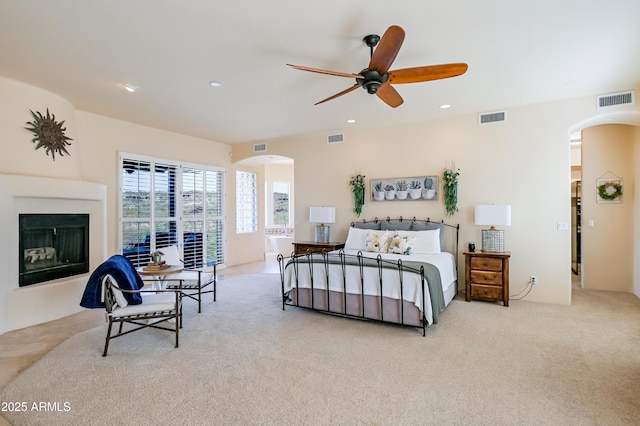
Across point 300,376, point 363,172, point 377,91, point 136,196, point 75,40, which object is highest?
point 75,40

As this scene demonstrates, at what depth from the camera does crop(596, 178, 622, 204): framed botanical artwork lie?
5.72 m

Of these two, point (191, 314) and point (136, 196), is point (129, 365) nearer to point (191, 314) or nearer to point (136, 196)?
point (191, 314)

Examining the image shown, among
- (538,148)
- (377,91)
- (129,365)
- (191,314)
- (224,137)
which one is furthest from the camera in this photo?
(224,137)

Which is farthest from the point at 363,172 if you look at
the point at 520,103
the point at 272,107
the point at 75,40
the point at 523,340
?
the point at 75,40

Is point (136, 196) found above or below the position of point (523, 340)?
above

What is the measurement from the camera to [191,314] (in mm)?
4617

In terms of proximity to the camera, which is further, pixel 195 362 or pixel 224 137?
pixel 224 137

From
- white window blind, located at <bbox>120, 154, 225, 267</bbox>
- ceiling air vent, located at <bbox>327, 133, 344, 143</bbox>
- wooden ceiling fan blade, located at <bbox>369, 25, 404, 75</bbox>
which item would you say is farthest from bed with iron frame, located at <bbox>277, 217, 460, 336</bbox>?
white window blind, located at <bbox>120, 154, 225, 267</bbox>

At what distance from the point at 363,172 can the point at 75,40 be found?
15.8 ft

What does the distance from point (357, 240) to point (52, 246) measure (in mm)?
4691

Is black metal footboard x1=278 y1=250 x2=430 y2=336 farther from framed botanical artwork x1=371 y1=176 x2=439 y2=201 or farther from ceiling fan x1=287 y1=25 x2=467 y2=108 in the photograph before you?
framed botanical artwork x1=371 y1=176 x2=439 y2=201

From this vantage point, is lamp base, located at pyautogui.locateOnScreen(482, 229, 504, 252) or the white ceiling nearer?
the white ceiling

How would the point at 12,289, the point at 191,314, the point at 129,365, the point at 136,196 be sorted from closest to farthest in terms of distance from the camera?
the point at 129,365
the point at 12,289
the point at 191,314
the point at 136,196

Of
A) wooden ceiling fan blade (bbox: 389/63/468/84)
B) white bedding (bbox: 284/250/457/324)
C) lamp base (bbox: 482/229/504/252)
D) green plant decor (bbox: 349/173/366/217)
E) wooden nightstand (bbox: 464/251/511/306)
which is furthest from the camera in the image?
green plant decor (bbox: 349/173/366/217)
